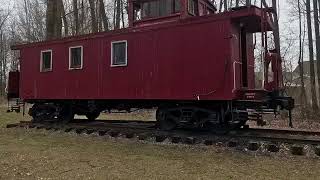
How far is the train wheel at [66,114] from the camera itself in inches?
606

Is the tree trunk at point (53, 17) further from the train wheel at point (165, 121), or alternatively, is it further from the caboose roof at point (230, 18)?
the train wheel at point (165, 121)

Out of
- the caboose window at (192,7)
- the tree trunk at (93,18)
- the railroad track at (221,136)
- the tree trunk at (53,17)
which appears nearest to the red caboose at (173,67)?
the caboose window at (192,7)

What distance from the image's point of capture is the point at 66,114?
15.6 meters

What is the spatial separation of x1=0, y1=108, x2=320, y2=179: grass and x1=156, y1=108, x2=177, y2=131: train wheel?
147cm

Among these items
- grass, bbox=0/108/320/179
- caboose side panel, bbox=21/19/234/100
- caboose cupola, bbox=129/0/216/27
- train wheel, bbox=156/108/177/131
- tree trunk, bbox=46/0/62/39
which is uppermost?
tree trunk, bbox=46/0/62/39

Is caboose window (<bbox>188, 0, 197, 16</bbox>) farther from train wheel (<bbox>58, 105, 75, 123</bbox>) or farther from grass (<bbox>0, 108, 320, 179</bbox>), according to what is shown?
train wheel (<bbox>58, 105, 75, 123</bbox>)

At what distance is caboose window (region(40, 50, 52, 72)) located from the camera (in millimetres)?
15320

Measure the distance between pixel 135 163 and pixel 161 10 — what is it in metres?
5.99

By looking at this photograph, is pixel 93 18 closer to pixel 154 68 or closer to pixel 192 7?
pixel 192 7

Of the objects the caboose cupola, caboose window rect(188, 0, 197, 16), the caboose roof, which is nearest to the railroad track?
the caboose roof

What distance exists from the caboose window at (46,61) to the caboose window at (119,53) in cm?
304

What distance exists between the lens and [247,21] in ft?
38.1

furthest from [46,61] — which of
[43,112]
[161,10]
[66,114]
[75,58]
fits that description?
[161,10]

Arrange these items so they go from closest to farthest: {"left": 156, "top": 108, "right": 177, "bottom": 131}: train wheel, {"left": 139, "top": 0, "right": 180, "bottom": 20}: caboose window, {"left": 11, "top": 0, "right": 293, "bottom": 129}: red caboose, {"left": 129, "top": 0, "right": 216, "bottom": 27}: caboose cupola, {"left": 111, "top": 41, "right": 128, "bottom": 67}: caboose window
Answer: {"left": 11, "top": 0, "right": 293, "bottom": 129}: red caboose < {"left": 156, "top": 108, "right": 177, "bottom": 131}: train wheel < {"left": 129, "top": 0, "right": 216, "bottom": 27}: caboose cupola < {"left": 139, "top": 0, "right": 180, "bottom": 20}: caboose window < {"left": 111, "top": 41, "right": 128, "bottom": 67}: caboose window
